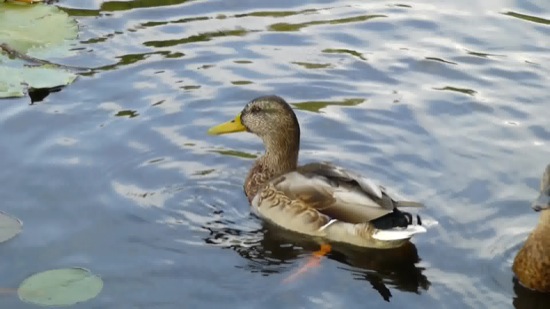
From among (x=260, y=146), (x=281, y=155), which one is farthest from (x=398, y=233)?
(x=260, y=146)

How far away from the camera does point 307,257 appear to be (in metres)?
6.95

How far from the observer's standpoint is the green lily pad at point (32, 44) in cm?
898

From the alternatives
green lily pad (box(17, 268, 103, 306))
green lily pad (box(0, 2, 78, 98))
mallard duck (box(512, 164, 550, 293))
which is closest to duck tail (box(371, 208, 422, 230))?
mallard duck (box(512, 164, 550, 293))

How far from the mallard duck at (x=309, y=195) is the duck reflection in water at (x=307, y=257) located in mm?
85

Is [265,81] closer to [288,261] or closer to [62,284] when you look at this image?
[288,261]

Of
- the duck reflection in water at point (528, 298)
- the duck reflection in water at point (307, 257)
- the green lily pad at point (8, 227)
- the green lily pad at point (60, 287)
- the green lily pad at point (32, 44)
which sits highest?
the green lily pad at point (32, 44)

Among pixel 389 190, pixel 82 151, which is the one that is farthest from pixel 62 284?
pixel 389 190

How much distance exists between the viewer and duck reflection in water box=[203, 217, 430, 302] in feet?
21.8

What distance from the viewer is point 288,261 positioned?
6891 mm

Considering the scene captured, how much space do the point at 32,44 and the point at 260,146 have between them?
237cm

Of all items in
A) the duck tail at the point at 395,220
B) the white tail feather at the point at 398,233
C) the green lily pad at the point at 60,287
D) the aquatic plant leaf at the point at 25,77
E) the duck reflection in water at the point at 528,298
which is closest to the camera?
the green lily pad at the point at 60,287

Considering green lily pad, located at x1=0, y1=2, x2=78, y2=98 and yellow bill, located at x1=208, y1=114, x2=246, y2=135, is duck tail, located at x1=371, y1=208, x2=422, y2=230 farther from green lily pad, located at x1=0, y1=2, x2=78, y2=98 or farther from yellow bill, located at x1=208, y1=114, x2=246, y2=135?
green lily pad, located at x1=0, y1=2, x2=78, y2=98

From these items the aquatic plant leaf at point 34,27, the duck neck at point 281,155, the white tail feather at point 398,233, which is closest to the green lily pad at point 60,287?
the white tail feather at point 398,233

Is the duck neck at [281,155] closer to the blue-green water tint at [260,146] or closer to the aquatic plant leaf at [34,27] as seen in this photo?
the blue-green water tint at [260,146]
